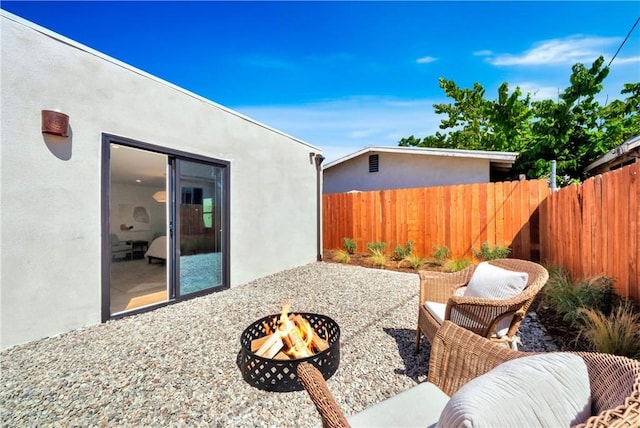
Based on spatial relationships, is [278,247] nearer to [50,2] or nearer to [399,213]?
[399,213]

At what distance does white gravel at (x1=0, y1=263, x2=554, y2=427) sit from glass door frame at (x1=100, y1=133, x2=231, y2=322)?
0.24m

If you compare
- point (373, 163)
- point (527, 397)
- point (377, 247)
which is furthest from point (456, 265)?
point (527, 397)

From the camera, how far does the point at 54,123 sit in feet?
10.0

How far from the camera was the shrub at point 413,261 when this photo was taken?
6771 millimetres

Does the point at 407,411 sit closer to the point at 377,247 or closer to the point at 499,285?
the point at 499,285

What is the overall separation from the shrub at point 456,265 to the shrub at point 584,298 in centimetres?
249

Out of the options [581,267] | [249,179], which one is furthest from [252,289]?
[581,267]

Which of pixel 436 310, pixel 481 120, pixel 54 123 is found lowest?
pixel 436 310

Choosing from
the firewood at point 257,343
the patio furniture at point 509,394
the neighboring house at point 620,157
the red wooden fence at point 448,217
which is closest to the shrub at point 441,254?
the red wooden fence at point 448,217

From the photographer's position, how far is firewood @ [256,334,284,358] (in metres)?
2.39

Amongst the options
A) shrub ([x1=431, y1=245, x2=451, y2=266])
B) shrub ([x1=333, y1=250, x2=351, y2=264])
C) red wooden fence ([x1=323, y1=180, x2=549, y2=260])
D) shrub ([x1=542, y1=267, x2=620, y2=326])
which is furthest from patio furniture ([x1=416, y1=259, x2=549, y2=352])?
shrub ([x1=333, y1=250, x2=351, y2=264])

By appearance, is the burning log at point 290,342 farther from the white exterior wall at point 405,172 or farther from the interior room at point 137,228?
the white exterior wall at point 405,172

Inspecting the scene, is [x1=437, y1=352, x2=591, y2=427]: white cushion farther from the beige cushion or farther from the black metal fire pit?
the black metal fire pit

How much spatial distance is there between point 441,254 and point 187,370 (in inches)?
236
